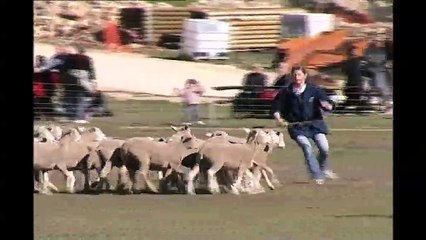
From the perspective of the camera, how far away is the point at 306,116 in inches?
180

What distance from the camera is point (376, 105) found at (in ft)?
14.8

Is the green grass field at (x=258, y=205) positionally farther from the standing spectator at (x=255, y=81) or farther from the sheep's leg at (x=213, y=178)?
the standing spectator at (x=255, y=81)

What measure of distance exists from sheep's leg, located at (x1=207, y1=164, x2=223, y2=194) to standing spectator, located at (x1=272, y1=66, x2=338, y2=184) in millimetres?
393

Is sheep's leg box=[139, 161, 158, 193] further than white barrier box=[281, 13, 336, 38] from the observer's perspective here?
Yes

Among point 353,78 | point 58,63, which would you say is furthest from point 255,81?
point 58,63

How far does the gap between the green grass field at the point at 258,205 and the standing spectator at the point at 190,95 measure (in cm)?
6

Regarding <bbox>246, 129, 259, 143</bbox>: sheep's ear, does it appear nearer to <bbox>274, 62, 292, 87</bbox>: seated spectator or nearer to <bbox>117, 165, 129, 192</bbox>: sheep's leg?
<bbox>274, 62, 292, 87</bbox>: seated spectator

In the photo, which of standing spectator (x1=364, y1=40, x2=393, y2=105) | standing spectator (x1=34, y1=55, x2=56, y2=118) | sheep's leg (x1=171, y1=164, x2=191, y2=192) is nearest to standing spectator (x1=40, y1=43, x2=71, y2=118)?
standing spectator (x1=34, y1=55, x2=56, y2=118)

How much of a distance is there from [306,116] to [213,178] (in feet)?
1.87

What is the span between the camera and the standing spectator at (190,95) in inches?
180

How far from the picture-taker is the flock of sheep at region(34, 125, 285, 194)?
4574 millimetres

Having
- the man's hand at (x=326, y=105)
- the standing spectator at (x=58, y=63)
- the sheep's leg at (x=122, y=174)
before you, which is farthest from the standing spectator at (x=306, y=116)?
the standing spectator at (x=58, y=63)

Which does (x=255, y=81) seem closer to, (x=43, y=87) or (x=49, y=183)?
(x=43, y=87)
